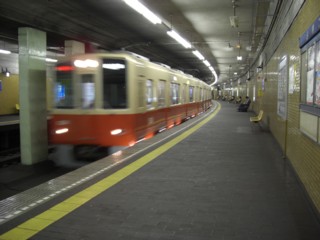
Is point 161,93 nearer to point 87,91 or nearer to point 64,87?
point 87,91

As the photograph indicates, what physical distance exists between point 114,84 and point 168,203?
4.20 m

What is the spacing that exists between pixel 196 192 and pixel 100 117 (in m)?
3.85

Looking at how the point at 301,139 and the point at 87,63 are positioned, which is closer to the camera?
the point at 301,139

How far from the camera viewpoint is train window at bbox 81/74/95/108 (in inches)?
300

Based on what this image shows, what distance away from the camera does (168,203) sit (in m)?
4.00

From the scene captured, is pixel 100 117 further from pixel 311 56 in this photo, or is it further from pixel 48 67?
pixel 311 56

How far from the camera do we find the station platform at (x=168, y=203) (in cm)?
321

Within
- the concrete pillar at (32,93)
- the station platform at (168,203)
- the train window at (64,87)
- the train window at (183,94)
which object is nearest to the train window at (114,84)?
the train window at (64,87)

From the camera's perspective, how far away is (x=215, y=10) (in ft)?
36.2

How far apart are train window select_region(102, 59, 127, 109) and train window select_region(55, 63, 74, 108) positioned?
2.81 feet

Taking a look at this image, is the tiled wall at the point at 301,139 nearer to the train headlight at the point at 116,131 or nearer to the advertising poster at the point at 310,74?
the advertising poster at the point at 310,74

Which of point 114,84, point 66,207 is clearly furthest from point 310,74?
point 114,84

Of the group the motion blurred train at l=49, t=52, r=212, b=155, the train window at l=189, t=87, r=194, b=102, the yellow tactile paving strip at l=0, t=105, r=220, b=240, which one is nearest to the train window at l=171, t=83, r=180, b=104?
the train window at l=189, t=87, r=194, b=102

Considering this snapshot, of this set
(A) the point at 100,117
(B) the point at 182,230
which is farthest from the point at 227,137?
(B) the point at 182,230
